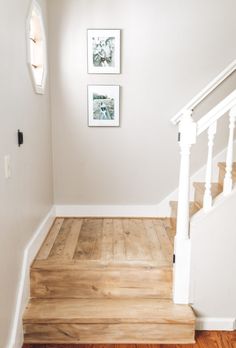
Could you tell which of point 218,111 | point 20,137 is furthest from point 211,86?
point 20,137

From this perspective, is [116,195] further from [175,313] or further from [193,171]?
[175,313]

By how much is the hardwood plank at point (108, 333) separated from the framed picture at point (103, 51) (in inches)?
89.0

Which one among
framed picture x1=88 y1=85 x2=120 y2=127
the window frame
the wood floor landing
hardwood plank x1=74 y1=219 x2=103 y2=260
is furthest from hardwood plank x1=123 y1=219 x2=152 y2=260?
the window frame

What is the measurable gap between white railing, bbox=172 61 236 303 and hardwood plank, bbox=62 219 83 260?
2.74ft

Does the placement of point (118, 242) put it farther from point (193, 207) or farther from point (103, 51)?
point (103, 51)

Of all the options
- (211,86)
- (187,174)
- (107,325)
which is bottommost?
(107,325)

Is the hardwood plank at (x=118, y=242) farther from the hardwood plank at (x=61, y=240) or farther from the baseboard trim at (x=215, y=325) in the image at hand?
the baseboard trim at (x=215, y=325)

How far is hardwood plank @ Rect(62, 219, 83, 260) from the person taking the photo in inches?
99.7

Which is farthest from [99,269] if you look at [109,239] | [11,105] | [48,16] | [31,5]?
[48,16]

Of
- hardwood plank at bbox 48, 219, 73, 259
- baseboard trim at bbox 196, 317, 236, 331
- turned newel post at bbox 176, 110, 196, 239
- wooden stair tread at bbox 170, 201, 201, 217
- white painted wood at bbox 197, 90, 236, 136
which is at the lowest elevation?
baseboard trim at bbox 196, 317, 236, 331

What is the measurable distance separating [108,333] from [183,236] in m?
0.82

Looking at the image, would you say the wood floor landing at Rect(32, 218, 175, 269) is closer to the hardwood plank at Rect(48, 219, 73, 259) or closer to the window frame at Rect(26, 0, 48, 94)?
the hardwood plank at Rect(48, 219, 73, 259)

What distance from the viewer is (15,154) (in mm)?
2041

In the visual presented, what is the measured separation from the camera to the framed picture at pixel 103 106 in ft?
10.5
